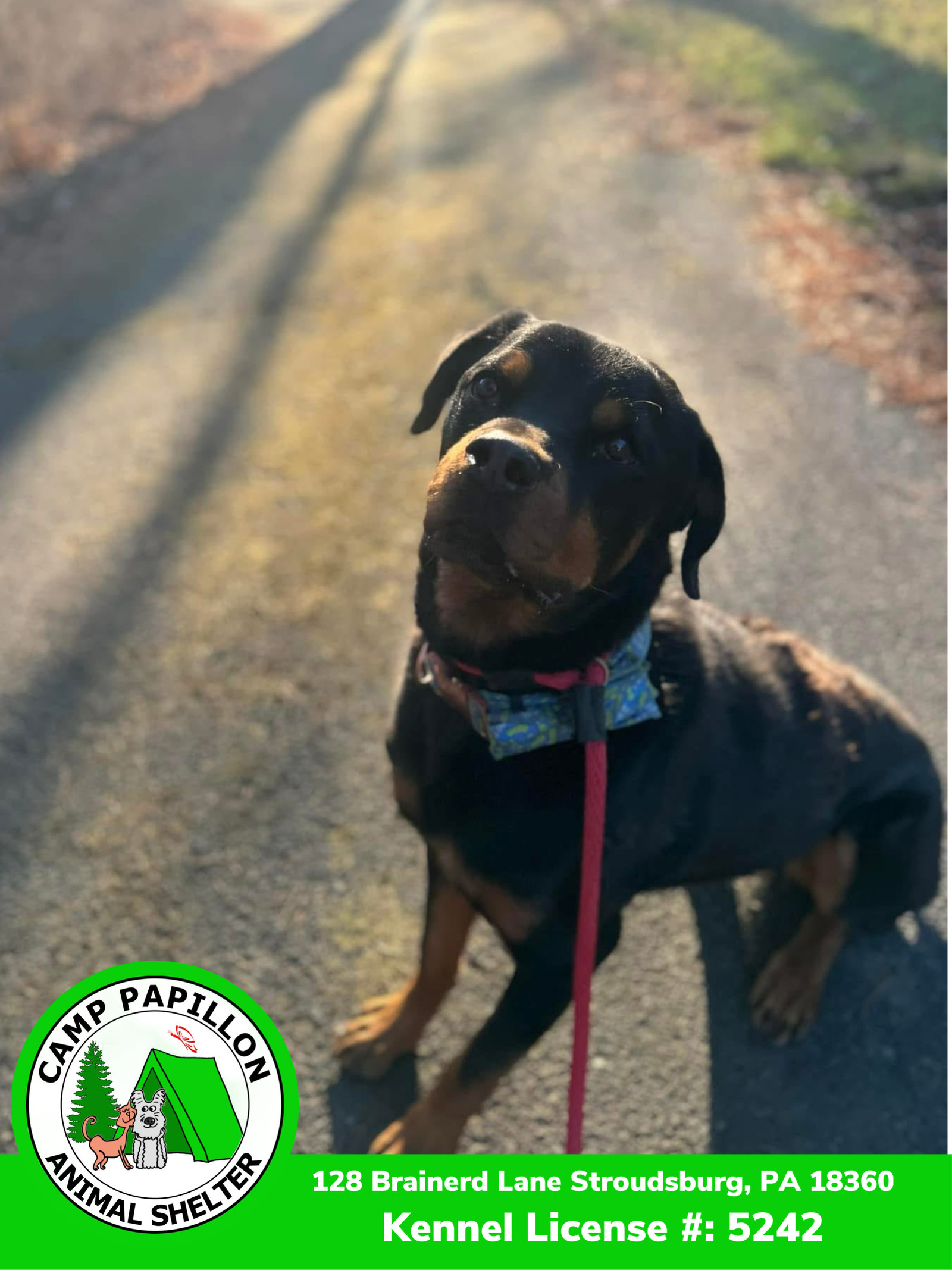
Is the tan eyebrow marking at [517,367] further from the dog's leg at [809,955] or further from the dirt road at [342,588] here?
the dirt road at [342,588]

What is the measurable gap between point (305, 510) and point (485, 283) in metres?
2.68

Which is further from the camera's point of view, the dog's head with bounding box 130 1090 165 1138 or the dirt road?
the dirt road

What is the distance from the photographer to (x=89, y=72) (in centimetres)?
1049

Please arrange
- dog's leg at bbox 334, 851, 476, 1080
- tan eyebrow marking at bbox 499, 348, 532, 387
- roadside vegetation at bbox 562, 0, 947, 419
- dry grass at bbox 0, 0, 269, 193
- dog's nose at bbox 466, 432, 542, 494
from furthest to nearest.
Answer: dry grass at bbox 0, 0, 269, 193, roadside vegetation at bbox 562, 0, 947, 419, dog's leg at bbox 334, 851, 476, 1080, tan eyebrow marking at bbox 499, 348, 532, 387, dog's nose at bbox 466, 432, 542, 494

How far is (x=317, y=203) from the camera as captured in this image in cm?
781

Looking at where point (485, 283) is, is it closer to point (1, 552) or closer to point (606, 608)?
point (1, 552)

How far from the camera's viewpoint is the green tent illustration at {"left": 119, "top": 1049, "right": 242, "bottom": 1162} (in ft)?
6.15

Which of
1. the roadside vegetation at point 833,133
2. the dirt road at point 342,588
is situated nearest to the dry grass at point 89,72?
the dirt road at point 342,588

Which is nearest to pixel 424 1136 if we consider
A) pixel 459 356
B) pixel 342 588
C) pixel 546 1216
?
pixel 546 1216

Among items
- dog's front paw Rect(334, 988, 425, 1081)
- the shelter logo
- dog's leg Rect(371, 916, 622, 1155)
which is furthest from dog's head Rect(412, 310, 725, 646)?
dog's front paw Rect(334, 988, 425, 1081)

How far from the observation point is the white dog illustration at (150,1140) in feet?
6.11

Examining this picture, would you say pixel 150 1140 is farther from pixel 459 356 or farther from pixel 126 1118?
pixel 459 356

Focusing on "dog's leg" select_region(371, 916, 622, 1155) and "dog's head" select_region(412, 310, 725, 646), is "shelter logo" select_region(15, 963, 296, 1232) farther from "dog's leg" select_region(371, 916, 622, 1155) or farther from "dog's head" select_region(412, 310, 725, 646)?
"dog's head" select_region(412, 310, 725, 646)

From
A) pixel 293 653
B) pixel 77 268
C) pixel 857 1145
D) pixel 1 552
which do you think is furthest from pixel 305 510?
pixel 77 268
